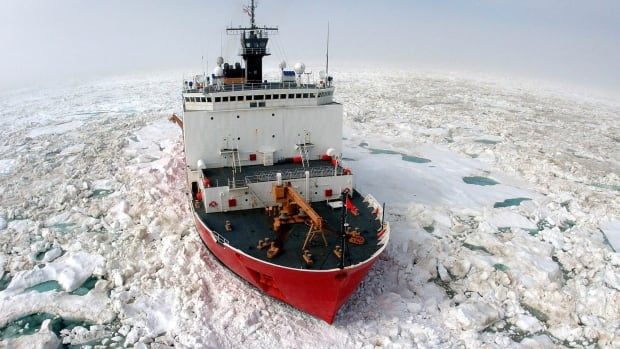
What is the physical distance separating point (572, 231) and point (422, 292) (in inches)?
223

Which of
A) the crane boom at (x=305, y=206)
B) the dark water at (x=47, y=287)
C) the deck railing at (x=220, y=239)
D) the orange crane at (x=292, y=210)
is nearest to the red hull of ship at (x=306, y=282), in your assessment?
the deck railing at (x=220, y=239)

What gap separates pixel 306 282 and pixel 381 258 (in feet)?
9.13

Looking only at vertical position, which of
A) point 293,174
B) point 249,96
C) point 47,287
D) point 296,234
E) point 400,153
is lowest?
point 47,287

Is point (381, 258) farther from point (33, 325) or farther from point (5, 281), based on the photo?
point (5, 281)

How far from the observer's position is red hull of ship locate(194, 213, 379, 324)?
7383mm

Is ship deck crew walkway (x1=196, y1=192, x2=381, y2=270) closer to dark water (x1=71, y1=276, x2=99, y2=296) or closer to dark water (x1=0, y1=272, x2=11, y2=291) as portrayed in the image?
dark water (x1=71, y1=276, x2=99, y2=296)

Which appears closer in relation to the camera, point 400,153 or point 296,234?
point 296,234

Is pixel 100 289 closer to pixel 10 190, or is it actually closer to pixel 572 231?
A: pixel 10 190

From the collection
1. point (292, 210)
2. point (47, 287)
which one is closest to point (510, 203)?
point (292, 210)

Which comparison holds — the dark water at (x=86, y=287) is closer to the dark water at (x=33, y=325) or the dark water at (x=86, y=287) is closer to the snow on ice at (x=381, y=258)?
the snow on ice at (x=381, y=258)

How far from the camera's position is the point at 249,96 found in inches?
451

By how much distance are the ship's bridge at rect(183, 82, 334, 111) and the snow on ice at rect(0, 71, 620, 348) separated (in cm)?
337

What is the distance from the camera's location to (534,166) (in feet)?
54.1

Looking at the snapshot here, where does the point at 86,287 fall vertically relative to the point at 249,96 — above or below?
below
